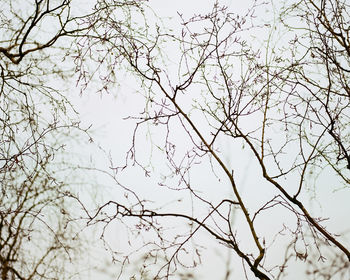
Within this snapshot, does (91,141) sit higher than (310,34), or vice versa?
(310,34)

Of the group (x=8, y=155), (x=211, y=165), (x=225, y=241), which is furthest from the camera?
(x=8, y=155)

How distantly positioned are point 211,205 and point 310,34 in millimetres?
1965

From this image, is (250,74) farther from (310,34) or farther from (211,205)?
(211,205)

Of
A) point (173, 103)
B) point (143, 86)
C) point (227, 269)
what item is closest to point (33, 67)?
point (143, 86)

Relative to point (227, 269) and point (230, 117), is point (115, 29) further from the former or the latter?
point (227, 269)

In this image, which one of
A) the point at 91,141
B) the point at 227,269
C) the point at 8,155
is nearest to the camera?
the point at 227,269

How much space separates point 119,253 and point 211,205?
80 centimetres

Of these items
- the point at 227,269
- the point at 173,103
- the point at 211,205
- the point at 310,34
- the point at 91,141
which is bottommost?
the point at 227,269

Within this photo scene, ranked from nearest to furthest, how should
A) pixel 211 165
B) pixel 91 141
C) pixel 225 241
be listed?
pixel 225 241
pixel 211 165
pixel 91 141

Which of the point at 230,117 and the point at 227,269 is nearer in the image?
the point at 227,269

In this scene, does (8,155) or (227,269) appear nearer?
(227,269)

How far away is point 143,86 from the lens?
3225 mm

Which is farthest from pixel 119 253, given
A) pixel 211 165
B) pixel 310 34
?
pixel 310 34

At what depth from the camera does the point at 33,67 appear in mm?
3809
